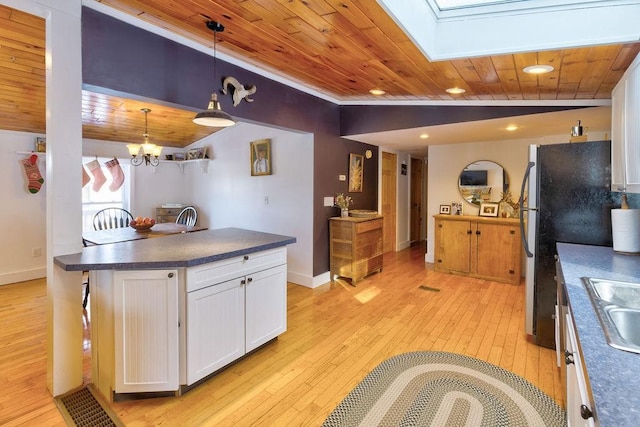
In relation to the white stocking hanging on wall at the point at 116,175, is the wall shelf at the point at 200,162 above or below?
above

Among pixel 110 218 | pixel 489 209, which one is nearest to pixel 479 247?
pixel 489 209

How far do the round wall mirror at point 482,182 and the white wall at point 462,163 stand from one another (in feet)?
0.22

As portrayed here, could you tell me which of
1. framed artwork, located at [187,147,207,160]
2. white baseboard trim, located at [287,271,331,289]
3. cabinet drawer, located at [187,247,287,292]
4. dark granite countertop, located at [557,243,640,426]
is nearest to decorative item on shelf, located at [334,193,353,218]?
white baseboard trim, located at [287,271,331,289]

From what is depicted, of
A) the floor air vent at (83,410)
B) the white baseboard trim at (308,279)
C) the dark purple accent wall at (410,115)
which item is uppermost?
the dark purple accent wall at (410,115)

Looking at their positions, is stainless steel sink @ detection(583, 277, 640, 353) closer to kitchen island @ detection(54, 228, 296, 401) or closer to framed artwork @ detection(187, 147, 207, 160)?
kitchen island @ detection(54, 228, 296, 401)

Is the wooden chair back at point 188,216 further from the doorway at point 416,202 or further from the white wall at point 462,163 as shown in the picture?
the doorway at point 416,202

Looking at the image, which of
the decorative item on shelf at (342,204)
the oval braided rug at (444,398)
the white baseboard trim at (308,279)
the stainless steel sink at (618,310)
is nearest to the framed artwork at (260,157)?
the decorative item on shelf at (342,204)

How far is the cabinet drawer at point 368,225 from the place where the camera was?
4145 millimetres

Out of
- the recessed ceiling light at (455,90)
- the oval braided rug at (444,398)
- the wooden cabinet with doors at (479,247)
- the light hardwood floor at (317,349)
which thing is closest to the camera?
the oval braided rug at (444,398)

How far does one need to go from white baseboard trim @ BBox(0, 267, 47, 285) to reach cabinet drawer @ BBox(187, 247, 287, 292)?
3831mm

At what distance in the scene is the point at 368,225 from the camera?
432 cm

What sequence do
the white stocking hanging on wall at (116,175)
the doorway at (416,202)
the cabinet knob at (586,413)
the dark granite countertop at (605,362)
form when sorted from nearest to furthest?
1. the dark granite countertop at (605,362)
2. the cabinet knob at (586,413)
3. the white stocking hanging on wall at (116,175)
4. the doorway at (416,202)

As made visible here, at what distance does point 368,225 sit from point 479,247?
1586 mm

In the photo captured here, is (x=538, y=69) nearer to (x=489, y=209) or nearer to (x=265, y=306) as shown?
(x=265, y=306)
